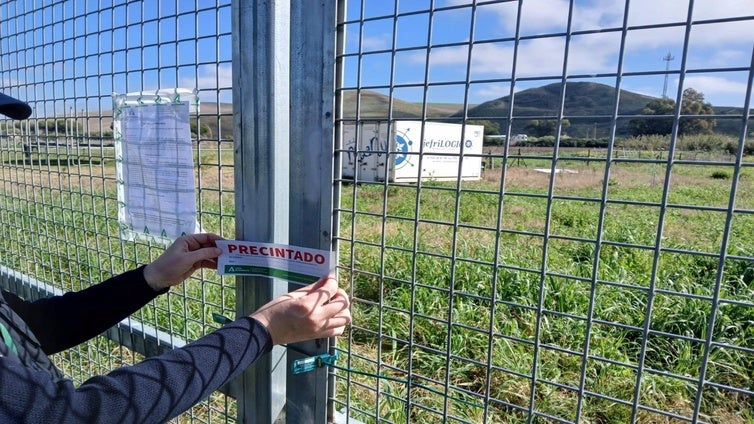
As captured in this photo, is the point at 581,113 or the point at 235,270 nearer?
the point at 581,113

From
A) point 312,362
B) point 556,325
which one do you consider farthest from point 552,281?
point 312,362

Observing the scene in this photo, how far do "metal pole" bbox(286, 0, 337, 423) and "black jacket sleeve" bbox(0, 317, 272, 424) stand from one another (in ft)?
1.06

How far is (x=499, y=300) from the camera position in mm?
1069

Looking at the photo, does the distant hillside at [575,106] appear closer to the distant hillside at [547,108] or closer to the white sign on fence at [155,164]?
the distant hillside at [547,108]

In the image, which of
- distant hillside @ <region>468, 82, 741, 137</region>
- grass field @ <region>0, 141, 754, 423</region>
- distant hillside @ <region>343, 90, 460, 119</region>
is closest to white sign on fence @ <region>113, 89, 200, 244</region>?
grass field @ <region>0, 141, 754, 423</region>

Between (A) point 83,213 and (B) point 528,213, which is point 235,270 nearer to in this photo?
(A) point 83,213

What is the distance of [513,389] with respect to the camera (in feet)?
8.91

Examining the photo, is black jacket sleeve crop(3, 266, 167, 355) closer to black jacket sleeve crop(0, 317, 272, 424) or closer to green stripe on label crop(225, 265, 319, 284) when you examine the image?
green stripe on label crop(225, 265, 319, 284)

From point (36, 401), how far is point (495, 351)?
101 inches

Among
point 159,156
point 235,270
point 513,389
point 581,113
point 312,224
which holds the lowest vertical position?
point 513,389

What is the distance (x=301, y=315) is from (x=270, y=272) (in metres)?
0.24

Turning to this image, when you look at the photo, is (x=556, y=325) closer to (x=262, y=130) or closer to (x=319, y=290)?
(x=319, y=290)

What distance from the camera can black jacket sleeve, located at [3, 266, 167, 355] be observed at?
1.39m

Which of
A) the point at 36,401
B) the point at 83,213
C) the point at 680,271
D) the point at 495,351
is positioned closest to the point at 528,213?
the point at 680,271
